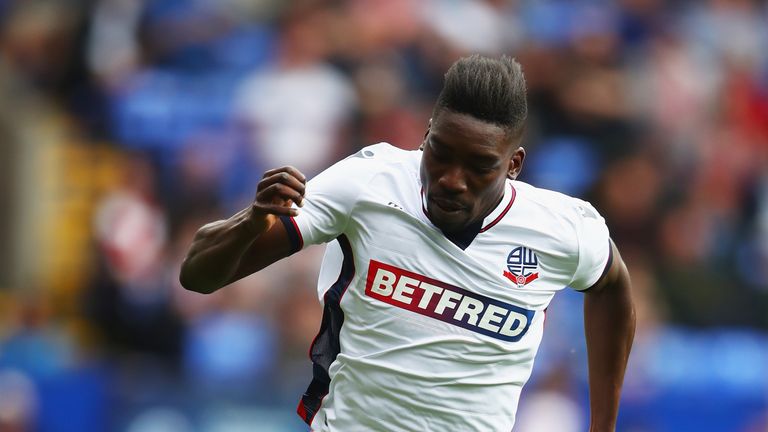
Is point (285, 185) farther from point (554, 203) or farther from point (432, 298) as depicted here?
point (554, 203)

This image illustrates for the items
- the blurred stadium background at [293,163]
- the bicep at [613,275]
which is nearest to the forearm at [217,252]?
the bicep at [613,275]

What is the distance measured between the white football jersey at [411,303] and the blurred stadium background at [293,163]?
160 inches

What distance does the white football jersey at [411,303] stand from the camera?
423 cm

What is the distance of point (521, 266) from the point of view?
440cm

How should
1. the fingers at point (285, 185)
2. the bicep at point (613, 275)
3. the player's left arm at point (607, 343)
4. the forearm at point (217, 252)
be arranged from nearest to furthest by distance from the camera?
the fingers at point (285, 185) < the forearm at point (217, 252) < the bicep at point (613, 275) < the player's left arm at point (607, 343)

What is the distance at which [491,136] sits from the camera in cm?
412

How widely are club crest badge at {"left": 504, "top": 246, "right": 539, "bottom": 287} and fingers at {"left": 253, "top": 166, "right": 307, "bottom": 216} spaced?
3.01ft

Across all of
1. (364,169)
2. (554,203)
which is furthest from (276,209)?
(554,203)

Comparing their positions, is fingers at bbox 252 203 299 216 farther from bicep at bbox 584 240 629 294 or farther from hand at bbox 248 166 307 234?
bicep at bbox 584 240 629 294

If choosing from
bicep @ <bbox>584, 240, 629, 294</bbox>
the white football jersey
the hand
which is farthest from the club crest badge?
the hand

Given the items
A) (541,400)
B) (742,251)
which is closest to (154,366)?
(541,400)

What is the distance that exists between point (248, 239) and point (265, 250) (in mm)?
181

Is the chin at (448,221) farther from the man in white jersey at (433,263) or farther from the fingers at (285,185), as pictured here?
the fingers at (285,185)

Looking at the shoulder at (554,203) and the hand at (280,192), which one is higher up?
the hand at (280,192)
